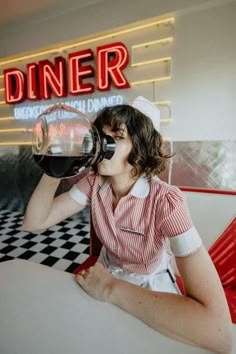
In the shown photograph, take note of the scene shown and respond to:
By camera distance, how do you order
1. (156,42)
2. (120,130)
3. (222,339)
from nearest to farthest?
(222,339) → (120,130) → (156,42)

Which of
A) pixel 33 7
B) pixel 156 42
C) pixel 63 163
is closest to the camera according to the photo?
pixel 63 163

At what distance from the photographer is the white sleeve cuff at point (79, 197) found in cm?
121

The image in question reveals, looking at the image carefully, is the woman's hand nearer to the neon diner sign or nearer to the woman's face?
the woman's face

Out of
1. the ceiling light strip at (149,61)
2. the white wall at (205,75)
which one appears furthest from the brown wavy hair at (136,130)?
the ceiling light strip at (149,61)

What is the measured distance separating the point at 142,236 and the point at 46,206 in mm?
489

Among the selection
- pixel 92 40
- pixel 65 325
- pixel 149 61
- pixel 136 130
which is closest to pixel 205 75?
pixel 149 61

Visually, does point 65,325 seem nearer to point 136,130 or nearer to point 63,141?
point 63,141

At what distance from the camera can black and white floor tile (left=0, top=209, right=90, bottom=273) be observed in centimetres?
268

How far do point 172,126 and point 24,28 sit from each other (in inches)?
113

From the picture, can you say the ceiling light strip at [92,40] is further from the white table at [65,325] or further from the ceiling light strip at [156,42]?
the white table at [65,325]

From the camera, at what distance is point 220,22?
2.55m

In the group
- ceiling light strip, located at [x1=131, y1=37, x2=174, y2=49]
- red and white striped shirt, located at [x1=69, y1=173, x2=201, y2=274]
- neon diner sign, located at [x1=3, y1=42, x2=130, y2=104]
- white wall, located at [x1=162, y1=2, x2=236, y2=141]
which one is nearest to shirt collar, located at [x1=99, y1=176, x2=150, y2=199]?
red and white striped shirt, located at [x1=69, y1=173, x2=201, y2=274]

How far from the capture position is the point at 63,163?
718 millimetres

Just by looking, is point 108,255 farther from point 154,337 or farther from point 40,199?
point 154,337
